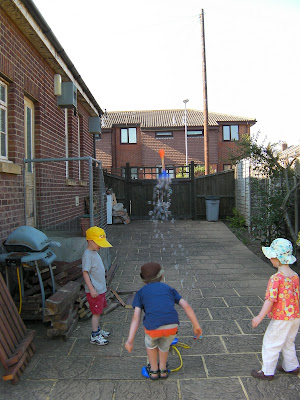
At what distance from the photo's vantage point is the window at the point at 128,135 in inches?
1193

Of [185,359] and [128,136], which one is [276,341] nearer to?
[185,359]

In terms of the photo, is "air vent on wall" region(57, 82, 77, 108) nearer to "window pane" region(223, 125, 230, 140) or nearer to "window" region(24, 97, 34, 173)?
"window" region(24, 97, 34, 173)

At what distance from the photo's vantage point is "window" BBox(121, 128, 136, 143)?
30.3 meters

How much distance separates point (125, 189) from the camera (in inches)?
595

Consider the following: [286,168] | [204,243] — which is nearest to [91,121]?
[204,243]

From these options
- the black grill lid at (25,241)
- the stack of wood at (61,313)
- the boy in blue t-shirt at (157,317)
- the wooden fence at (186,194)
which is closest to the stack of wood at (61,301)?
the stack of wood at (61,313)

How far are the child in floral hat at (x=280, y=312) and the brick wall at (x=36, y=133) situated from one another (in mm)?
3379

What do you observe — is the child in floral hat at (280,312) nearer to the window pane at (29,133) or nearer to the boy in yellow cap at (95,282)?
the boy in yellow cap at (95,282)

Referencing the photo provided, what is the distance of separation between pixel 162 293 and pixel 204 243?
7.41 metres

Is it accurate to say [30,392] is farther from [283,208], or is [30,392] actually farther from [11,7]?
[283,208]

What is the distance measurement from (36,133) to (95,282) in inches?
145

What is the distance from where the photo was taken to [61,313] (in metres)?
3.98

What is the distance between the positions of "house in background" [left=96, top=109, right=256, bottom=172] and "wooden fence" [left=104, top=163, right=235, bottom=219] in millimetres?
15040

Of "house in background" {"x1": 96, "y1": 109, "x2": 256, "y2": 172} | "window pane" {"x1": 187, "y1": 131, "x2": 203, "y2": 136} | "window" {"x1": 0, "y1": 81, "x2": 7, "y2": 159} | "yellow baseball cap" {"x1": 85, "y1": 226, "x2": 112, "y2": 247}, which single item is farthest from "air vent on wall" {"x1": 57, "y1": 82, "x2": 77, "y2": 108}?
"window pane" {"x1": 187, "y1": 131, "x2": 203, "y2": 136}
